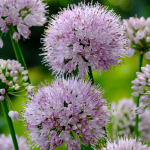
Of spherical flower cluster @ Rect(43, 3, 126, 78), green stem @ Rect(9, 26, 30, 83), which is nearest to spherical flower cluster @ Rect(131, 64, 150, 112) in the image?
spherical flower cluster @ Rect(43, 3, 126, 78)

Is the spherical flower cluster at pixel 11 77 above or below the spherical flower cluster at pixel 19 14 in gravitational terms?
below

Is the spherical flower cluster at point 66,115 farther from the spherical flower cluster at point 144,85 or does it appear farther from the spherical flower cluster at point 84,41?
the spherical flower cluster at point 144,85

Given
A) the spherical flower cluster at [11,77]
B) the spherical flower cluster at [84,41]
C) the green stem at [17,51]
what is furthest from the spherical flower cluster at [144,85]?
the green stem at [17,51]

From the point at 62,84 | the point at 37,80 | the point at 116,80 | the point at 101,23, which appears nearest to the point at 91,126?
the point at 62,84

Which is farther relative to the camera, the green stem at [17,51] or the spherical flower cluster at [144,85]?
the green stem at [17,51]

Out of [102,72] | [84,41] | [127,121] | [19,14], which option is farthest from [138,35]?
[102,72]

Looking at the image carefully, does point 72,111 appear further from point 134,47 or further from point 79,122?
point 134,47
